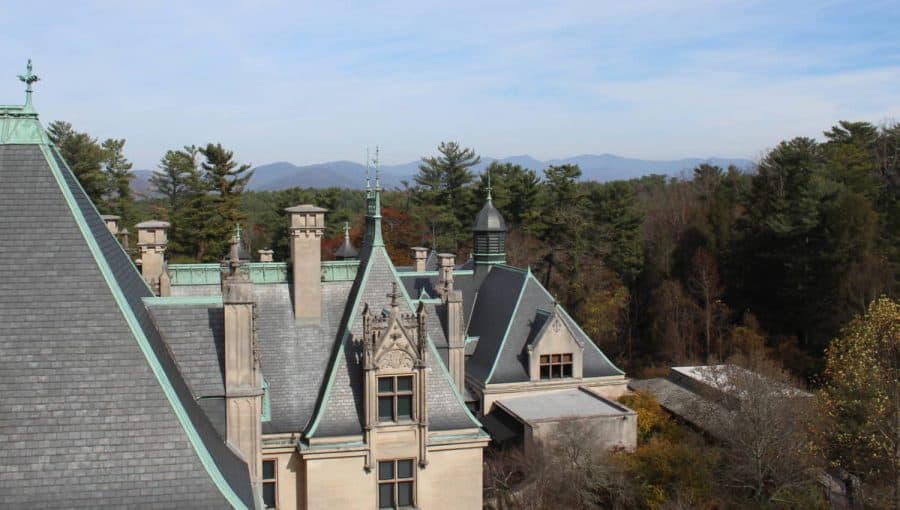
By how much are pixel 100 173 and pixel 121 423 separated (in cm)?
5046

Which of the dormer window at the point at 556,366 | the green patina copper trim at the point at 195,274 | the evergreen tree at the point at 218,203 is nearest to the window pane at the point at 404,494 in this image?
the green patina copper trim at the point at 195,274

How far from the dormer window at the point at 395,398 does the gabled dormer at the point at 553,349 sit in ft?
41.1

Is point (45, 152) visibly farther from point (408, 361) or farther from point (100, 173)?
point (100, 173)

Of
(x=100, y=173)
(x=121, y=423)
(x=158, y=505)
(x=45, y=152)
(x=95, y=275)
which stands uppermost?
(x=100, y=173)

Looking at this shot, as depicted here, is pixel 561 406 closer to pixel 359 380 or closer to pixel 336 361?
pixel 359 380

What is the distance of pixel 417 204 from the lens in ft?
231

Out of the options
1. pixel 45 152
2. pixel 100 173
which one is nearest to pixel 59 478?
pixel 45 152

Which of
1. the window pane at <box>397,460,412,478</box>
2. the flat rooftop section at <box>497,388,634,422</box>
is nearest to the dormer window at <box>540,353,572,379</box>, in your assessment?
the flat rooftop section at <box>497,388,634,422</box>

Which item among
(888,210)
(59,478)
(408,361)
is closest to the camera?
(59,478)

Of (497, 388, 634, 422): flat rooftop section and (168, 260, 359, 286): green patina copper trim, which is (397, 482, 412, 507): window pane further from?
(497, 388, 634, 422): flat rooftop section

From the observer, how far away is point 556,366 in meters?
30.1

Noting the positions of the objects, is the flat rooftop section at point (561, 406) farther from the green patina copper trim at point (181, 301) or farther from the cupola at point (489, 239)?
the green patina copper trim at point (181, 301)

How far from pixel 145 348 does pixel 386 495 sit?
9.16 m

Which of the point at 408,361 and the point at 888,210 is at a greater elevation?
the point at 888,210
